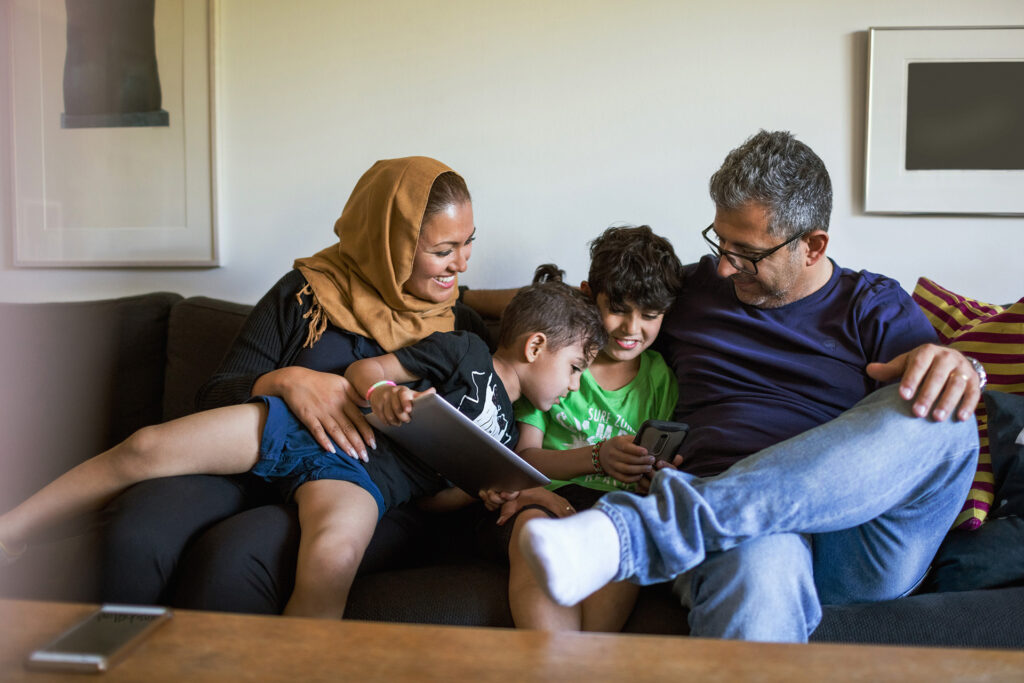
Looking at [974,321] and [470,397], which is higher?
[974,321]

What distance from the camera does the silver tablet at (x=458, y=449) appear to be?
1350 millimetres

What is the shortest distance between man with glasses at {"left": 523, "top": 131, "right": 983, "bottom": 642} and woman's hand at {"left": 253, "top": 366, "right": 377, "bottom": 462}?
0.63 m

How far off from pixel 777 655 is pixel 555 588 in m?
0.28

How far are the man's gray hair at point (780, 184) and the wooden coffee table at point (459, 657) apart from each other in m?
0.97

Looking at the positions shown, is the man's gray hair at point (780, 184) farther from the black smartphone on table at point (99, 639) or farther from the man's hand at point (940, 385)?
the black smartphone on table at point (99, 639)

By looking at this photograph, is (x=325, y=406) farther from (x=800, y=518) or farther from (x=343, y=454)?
(x=800, y=518)

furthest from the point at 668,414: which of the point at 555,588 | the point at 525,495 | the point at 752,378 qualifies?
the point at 555,588

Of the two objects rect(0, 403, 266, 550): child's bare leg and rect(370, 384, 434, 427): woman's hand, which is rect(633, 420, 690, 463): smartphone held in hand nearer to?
rect(370, 384, 434, 427): woman's hand

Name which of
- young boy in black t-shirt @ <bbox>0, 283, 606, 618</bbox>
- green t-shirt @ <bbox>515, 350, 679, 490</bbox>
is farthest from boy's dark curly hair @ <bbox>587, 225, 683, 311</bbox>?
green t-shirt @ <bbox>515, 350, 679, 490</bbox>

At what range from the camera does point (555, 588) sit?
1025 millimetres

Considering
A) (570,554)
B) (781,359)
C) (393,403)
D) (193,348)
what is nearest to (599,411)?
(781,359)

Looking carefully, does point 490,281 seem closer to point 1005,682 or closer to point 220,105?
point 220,105

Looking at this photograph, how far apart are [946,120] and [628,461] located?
138 centimetres

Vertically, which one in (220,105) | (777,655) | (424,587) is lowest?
(424,587)
